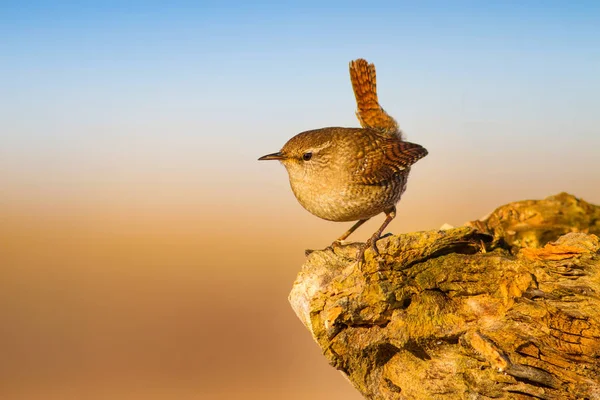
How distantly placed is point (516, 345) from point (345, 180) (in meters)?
1.82

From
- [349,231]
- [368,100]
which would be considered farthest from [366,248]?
[368,100]

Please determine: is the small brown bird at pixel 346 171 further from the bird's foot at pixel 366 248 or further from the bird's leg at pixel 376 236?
the bird's foot at pixel 366 248

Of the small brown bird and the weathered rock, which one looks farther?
the small brown bird

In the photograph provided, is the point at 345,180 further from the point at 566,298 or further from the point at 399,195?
the point at 566,298

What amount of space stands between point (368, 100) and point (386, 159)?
0.96 meters

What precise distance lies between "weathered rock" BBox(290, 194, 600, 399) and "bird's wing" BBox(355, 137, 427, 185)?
2.56ft

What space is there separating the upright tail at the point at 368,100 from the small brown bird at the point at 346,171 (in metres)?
0.55

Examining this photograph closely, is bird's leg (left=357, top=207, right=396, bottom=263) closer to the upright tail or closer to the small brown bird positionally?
the small brown bird

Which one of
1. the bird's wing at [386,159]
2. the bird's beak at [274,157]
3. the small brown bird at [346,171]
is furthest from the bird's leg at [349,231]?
the bird's beak at [274,157]

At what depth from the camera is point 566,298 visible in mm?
3752

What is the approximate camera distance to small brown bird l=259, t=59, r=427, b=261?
4.72m

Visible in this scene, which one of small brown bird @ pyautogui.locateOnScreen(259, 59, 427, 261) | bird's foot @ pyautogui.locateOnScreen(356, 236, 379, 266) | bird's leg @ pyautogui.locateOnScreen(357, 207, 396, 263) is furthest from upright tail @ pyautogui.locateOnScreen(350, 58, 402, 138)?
bird's foot @ pyautogui.locateOnScreen(356, 236, 379, 266)

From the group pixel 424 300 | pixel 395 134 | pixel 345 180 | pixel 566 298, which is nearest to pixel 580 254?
pixel 566 298

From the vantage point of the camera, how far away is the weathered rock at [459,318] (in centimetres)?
361
